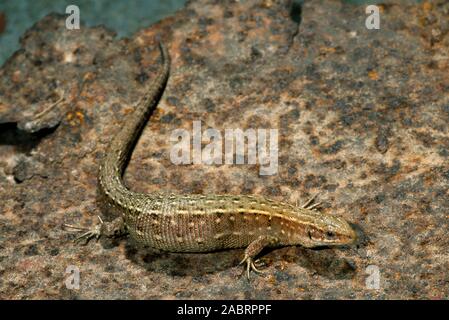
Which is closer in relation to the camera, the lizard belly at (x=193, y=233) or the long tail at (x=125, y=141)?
the lizard belly at (x=193, y=233)

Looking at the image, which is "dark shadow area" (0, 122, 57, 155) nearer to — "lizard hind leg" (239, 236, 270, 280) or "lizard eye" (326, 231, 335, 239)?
"lizard hind leg" (239, 236, 270, 280)

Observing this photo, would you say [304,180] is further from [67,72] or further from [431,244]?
[67,72]

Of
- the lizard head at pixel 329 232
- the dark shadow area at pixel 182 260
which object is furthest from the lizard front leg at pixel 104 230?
the lizard head at pixel 329 232

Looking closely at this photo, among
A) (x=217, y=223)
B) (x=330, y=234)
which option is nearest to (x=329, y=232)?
(x=330, y=234)

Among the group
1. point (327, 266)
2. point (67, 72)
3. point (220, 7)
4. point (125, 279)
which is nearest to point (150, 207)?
point (125, 279)

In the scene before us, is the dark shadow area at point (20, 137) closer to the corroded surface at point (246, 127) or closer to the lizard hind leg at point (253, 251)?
the corroded surface at point (246, 127)

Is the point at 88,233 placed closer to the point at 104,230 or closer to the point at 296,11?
the point at 104,230
